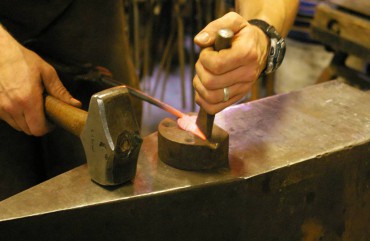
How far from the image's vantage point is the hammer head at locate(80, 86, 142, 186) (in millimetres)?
963

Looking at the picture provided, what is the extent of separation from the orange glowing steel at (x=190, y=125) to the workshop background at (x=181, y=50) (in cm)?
178

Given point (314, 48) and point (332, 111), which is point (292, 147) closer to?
point (332, 111)

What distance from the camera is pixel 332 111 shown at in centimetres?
137

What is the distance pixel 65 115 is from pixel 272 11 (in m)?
0.61

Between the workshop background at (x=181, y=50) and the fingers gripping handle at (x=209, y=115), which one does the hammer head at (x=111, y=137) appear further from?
the workshop background at (x=181, y=50)

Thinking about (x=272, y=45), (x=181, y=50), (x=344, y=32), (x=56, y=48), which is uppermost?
(x=272, y=45)

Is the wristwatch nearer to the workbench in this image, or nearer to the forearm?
the forearm

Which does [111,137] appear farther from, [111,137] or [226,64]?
[226,64]

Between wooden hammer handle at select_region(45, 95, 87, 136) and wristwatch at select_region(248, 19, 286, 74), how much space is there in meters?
0.46

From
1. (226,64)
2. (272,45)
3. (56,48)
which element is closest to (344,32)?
(272,45)

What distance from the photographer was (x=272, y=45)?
1220mm

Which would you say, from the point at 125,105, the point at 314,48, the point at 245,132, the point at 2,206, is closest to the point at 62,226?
the point at 2,206

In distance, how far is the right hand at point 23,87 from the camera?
1.21m

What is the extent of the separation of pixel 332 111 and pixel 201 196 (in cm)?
53
